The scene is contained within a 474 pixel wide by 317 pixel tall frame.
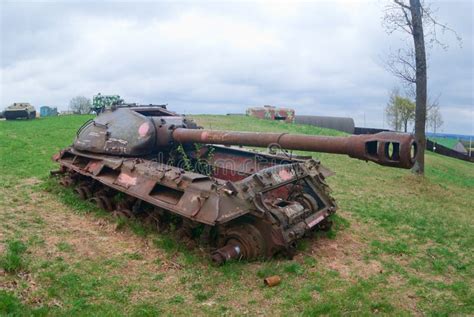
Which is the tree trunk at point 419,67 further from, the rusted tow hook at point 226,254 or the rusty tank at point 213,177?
the rusted tow hook at point 226,254

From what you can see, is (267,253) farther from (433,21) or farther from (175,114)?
(433,21)

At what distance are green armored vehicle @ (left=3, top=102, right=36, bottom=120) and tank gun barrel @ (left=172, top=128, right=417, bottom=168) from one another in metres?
24.1

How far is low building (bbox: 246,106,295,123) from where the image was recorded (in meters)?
34.2

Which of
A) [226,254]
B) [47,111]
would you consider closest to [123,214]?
[226,254]

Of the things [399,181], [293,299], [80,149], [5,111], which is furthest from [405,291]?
[5,111]

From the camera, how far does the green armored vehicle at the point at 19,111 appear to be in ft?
93.5

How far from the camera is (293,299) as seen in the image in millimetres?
5988

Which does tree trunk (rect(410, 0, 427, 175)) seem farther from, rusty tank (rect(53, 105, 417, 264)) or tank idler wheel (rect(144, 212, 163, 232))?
tank idler wheel (rect(144, 212, 163, 232))

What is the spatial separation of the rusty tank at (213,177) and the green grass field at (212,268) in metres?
0.34

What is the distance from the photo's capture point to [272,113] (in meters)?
34.2

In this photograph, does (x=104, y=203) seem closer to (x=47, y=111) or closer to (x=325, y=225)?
(x=325, y=225)

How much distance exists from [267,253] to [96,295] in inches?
96.2

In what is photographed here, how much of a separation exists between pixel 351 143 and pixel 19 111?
2712cm

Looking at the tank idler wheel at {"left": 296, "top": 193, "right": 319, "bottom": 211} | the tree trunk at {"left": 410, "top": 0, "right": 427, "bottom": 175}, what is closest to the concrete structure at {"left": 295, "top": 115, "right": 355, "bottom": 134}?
the tree trunk at {"left": 410, "top": 0, "right": 427, "bottom": 175}
